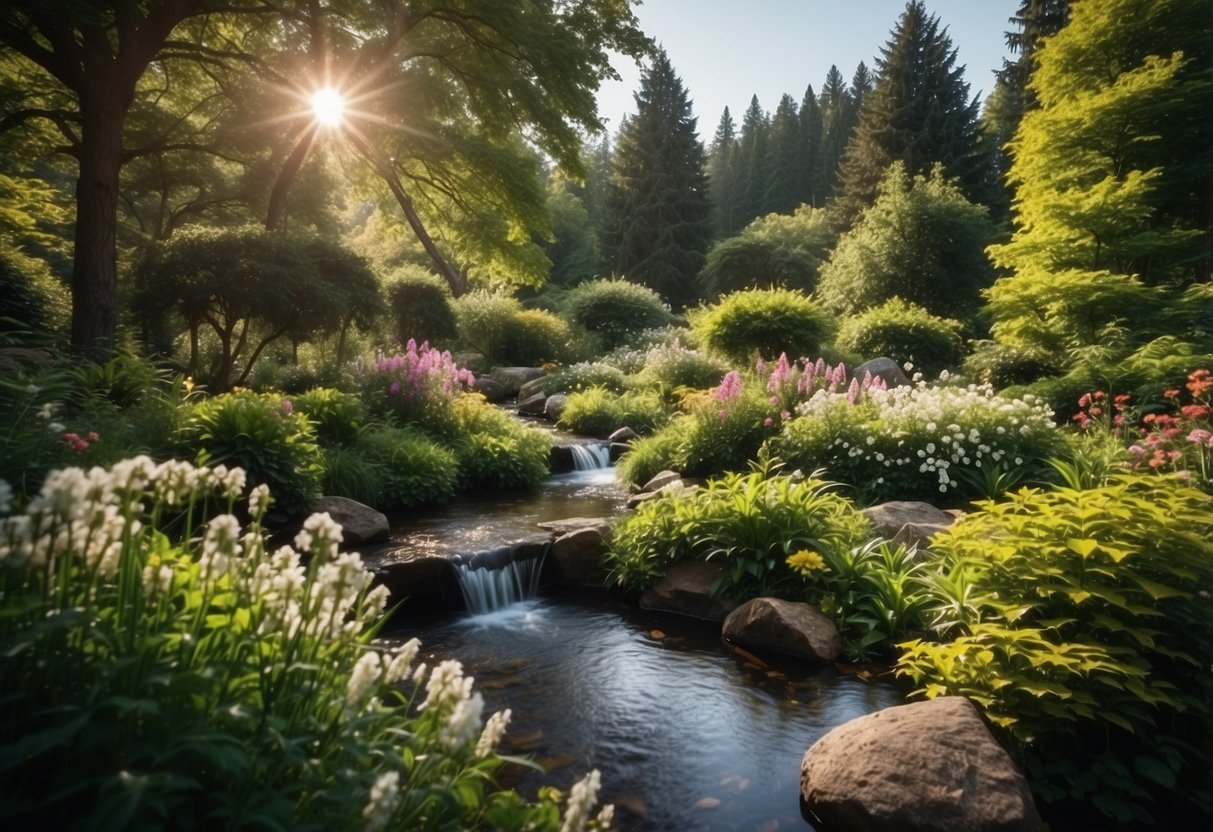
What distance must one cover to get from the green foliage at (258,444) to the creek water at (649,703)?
6.61 feet

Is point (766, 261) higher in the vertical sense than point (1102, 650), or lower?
higher

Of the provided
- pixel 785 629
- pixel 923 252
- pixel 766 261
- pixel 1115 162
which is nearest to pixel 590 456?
pixel 785 629

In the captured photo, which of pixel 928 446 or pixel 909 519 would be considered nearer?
pixel 909 519

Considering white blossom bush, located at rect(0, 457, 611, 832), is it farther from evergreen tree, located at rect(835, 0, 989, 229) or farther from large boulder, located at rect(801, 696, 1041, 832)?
evergreen tree, located at rect(835, 0, 989, 229)

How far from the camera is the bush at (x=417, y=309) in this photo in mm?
18734

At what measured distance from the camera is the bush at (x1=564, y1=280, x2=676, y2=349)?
942 inches

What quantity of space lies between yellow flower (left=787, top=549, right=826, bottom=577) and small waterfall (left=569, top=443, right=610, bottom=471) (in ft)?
20.2

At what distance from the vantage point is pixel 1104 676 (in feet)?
9.64

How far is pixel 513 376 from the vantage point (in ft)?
62.1

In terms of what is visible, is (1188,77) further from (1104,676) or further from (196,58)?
(196,58)

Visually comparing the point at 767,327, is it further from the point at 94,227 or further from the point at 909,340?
the point at 94,227

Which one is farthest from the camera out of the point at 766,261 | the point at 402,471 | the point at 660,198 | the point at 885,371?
the point at 660,198

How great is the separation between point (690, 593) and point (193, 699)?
443cm

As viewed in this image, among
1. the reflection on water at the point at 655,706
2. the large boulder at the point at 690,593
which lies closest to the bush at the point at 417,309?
the reflection on water at the point at 655,706
